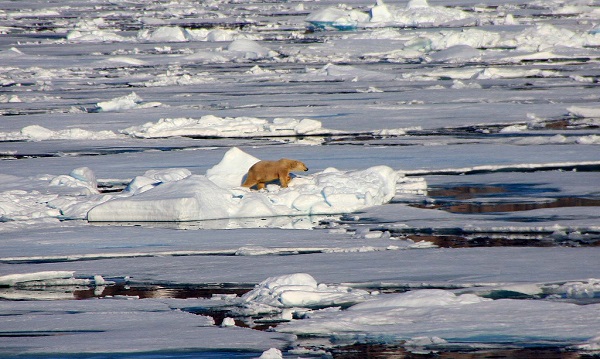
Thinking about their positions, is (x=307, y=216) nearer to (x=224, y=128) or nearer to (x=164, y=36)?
(x=224, y=128)

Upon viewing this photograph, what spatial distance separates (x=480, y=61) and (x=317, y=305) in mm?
17317

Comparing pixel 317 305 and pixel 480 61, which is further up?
pixel 480 61

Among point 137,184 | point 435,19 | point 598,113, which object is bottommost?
point 137,184

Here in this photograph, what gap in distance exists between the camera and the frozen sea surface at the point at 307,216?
4.77m

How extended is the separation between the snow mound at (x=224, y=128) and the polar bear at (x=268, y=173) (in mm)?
4647

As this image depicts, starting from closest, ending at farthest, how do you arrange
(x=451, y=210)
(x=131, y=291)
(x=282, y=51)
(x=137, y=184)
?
(x=131, y=291)
(x=451, y=210)
(x=137, y=184)
(x=282, y=51)

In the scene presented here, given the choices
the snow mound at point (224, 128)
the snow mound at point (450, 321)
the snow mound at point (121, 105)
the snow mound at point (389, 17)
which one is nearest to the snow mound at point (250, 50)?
the snow mound at point (389, 17)

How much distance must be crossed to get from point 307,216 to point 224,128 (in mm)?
5735

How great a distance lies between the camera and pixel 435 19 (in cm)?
3409

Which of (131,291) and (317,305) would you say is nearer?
(317,305)

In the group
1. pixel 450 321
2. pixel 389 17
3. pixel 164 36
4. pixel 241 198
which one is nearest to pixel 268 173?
pixel 241 198

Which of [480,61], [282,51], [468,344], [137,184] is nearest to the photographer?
[468,344]

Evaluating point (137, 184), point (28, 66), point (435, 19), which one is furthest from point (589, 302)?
point (435, 19)

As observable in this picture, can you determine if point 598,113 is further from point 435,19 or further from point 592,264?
point 435,19
